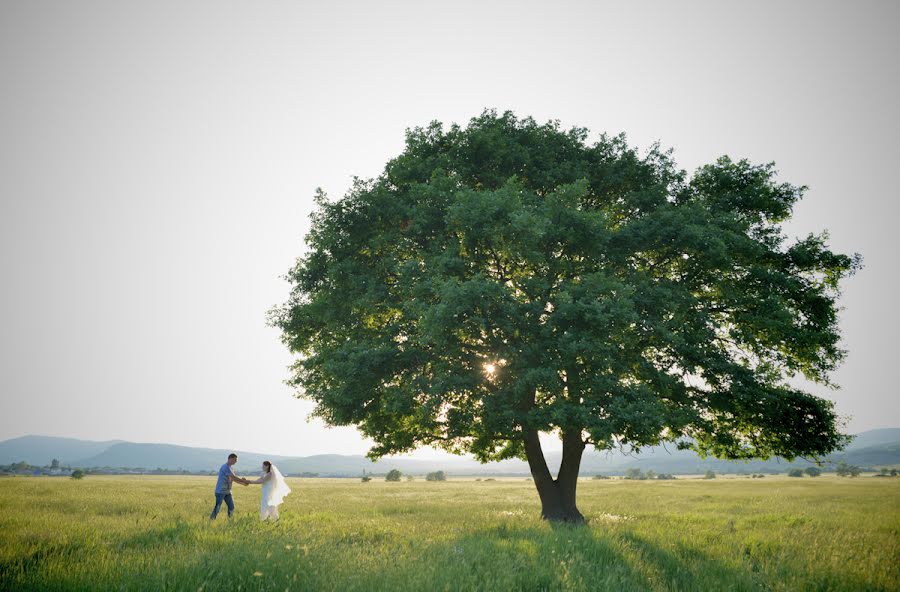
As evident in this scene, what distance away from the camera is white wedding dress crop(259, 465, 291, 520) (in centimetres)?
1537

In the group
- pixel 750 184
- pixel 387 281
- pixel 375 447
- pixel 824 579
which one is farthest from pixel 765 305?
pixel 375 447

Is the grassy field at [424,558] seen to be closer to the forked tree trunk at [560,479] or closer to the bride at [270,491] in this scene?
the bride at [270,491]

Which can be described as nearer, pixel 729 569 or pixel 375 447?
pixel 729 569

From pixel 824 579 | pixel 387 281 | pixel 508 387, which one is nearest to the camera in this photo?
pixel 824 579

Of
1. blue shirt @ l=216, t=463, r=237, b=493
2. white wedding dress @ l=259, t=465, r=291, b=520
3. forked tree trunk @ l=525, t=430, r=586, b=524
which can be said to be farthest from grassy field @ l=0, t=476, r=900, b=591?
forked tree trunk @ l=525, t=430, r=586, b=524

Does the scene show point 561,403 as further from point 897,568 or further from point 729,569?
point 897,568

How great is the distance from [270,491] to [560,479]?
10.8 m

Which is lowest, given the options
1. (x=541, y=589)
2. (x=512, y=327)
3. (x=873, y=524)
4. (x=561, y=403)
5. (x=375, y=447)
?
(x=873, y=524)

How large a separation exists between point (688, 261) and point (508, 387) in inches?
309

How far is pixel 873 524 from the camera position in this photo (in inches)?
697

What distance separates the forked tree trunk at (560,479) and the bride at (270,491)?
9.13 metres

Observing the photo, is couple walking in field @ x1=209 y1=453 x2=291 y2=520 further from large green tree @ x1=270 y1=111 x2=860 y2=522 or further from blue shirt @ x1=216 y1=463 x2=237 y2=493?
large green tree @ x1=270 y1=111 x2=860 y2=522

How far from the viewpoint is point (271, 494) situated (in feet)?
51.2

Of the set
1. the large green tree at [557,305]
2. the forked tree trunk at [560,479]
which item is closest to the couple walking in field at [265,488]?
the large green tree at [557,305]
